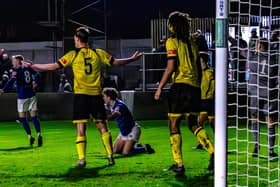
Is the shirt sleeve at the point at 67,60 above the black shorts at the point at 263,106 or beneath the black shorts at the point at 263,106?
above

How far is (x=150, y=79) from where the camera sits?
18719mm

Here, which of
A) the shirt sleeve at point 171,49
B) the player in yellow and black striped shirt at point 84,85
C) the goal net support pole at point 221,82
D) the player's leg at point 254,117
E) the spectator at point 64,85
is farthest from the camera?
the spectator at point 64,85

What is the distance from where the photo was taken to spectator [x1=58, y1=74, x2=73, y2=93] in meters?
20.4

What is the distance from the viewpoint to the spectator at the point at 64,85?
802 inches

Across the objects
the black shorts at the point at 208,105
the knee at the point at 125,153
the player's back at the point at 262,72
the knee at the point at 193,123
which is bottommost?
the knee at the point at 125,153

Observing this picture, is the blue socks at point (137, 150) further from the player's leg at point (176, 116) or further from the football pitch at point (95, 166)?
the player's leg at point (176, 116)

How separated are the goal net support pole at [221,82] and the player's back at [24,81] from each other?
25.8 ft

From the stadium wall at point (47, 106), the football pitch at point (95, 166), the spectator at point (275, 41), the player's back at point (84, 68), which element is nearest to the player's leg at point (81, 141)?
the football pitch at point (95, 166)

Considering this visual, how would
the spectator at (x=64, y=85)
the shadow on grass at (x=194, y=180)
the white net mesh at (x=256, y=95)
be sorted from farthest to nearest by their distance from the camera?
the spectator at (x=64, y=85)
the white net mesh at (x=256, y=95)
the shadow on grass at (x=194, y=180)

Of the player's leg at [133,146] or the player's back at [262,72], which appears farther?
the player's leg at [133,146]

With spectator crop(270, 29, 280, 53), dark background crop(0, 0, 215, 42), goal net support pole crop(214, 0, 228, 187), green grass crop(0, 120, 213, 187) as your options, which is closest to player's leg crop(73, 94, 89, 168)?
green grass crop(0, 120, 213, 187)

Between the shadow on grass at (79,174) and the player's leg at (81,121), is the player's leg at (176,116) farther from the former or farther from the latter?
the player's leg at (81,121)

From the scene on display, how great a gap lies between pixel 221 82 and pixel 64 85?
16285 millimetres

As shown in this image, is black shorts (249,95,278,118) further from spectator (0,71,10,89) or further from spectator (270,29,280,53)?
spectator (0,71,10,89)
